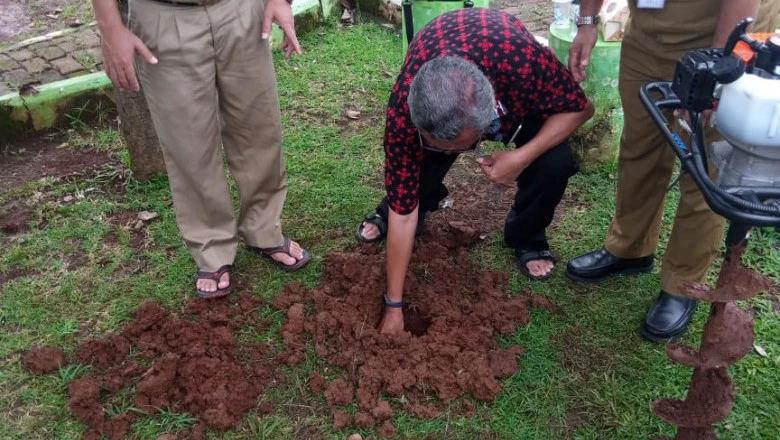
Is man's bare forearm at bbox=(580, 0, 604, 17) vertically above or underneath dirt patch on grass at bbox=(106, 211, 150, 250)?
above

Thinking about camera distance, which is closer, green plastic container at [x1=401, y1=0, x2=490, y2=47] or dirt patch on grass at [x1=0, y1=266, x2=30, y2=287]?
dirt patch on grass at [x1=0, y1=266, x2=30, y2=287]

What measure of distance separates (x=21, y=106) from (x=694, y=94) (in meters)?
4.16

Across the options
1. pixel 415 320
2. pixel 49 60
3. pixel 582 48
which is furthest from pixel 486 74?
pixel 49 60

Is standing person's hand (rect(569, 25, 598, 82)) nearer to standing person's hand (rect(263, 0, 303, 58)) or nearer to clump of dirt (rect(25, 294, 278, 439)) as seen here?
standing person's hand (rect(263, 0, 303, 58))

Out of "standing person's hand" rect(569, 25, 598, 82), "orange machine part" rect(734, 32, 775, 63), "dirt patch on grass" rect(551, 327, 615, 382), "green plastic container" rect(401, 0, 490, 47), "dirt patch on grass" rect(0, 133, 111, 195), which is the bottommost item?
"dirt patch on grass" rect(551, 327, 615, 382)

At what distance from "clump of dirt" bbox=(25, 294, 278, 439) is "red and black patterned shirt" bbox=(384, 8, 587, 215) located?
97 centimetres

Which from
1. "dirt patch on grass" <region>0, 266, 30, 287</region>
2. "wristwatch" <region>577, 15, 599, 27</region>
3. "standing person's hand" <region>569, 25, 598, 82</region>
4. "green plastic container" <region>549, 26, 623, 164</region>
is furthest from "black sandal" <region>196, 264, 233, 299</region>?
"green plastic container" <region>549, 26, 623, 164</region>

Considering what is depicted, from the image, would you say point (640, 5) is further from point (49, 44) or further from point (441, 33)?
point (49, 44)

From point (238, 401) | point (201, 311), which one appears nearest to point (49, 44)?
point (201, 311)

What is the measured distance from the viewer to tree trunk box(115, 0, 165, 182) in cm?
379

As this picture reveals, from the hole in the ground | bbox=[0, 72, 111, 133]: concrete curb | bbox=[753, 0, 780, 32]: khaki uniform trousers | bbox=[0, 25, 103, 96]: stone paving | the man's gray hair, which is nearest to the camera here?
the man's gray hair

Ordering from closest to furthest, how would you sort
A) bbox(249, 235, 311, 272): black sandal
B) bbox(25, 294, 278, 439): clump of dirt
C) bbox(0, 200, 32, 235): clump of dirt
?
bbox(25, 294, 278, 439): clump of dirt → bbox(249, 235, 311, 272): black sandal → bbox(0, 200, 32, 235): clump of dirt

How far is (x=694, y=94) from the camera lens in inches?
68.9

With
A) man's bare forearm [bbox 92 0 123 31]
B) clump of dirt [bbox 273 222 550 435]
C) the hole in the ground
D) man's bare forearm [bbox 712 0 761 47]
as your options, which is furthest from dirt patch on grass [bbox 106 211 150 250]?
man's bare forearm [bbox 712 0 761 47]
